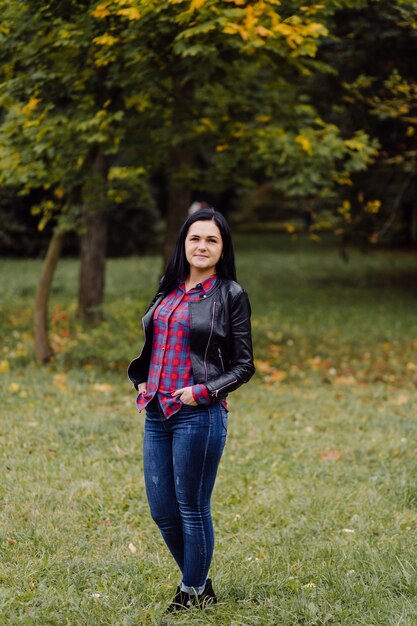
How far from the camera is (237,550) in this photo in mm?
4145

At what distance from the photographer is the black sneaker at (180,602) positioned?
3.35 meters

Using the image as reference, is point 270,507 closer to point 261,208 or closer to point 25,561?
point 25,561

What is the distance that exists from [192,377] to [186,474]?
419mm

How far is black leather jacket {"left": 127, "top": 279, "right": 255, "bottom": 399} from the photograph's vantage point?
309cm

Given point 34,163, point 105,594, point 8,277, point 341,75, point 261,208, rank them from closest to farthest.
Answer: point 105,594 < point 34,163 < point 341,75 < point 8,277 < point 261,208

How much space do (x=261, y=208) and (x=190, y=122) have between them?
112 feet

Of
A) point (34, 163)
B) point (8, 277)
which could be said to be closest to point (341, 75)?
point (34, 163)

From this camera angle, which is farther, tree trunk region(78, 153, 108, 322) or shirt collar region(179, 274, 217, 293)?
tree trunk region(78, 153, 108, 322)

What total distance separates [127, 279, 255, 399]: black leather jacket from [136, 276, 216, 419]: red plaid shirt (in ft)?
0.13

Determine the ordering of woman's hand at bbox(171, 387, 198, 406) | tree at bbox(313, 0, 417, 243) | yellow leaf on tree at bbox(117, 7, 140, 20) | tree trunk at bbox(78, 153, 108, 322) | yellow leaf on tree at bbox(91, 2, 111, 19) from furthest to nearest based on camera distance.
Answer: tree at bbox(313, 0, 417, 243)
tree trunk at bbox(78, 153, 108, 322)
yellow leaf on tree at bbox(91, 2, 111, 19)
yellow leaf on tree at bbox(117, 7, 140, 20)
woman's hand at bbox(171, 387, 198, 406)

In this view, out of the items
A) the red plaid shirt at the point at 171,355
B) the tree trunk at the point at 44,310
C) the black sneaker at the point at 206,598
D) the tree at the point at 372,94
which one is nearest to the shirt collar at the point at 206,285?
the red plaid shirt at the point at 171,355

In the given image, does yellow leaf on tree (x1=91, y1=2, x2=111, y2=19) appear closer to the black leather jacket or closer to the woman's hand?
the black leather jacket

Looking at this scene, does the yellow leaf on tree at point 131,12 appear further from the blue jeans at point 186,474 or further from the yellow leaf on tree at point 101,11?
the blue jeans at point 186,474

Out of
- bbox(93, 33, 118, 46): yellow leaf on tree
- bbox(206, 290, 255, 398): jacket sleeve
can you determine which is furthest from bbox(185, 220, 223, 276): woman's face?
bbox(93, 33, 118, 46): yellow leaf on tree
